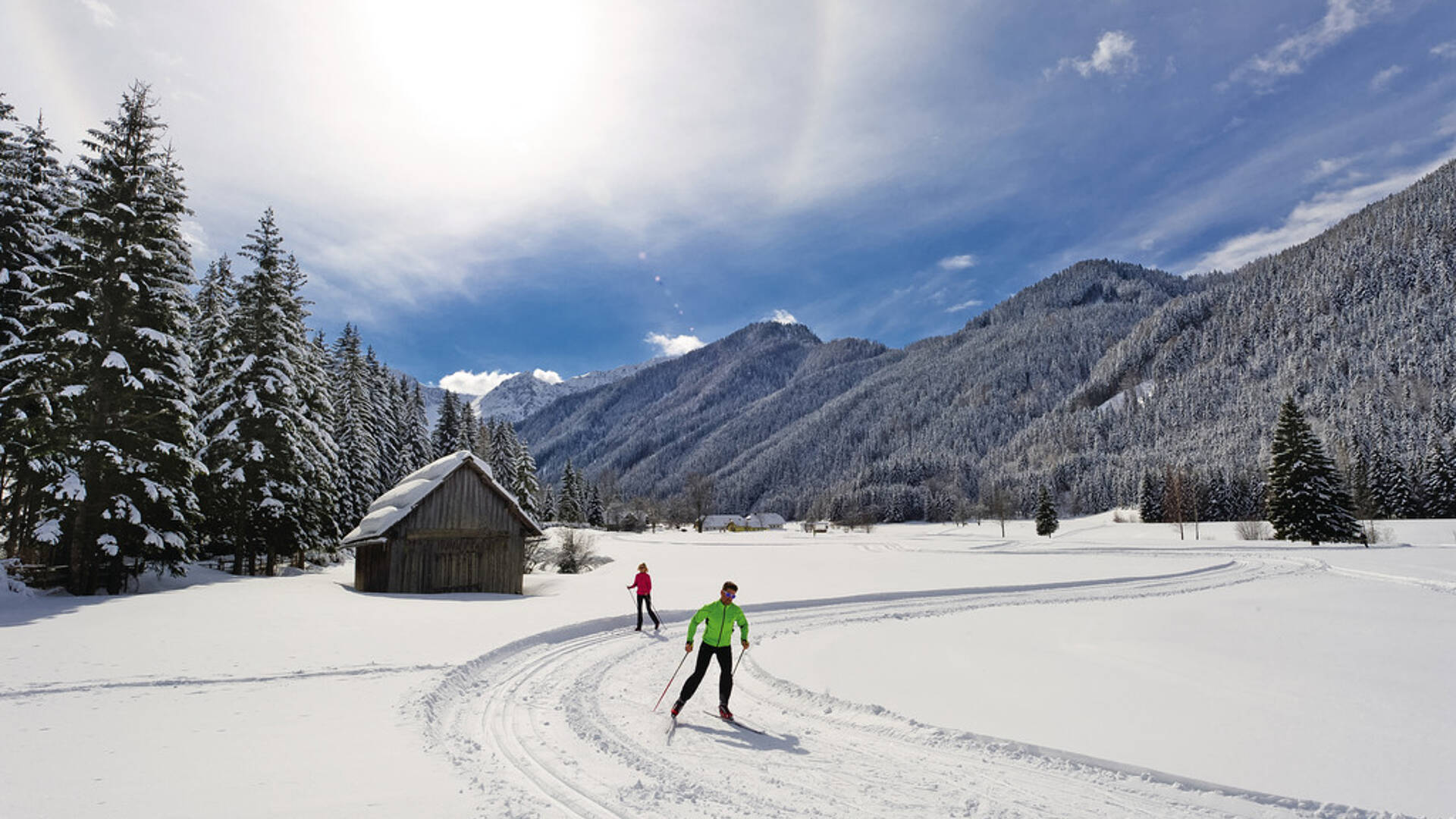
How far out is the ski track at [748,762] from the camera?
20.2ft

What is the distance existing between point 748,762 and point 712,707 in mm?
2571

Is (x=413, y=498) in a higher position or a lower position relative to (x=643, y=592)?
higher

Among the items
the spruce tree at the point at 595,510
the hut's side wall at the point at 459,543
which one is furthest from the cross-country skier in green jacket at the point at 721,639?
the spruce tree at the point at 595,510

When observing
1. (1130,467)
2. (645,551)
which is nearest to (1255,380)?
(1130,467)

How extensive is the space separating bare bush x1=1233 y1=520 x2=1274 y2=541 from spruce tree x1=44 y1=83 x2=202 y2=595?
69155 mm

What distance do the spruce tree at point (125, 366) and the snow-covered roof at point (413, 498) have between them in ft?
17.6

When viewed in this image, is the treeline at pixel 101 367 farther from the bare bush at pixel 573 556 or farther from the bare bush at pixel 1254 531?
the bare bush at pixel 1254 531

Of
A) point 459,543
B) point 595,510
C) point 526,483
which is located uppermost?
point 526,483

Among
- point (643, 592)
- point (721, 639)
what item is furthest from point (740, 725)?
point (643, 592)

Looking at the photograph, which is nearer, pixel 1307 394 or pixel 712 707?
pixel 712 707

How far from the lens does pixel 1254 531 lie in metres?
53.9

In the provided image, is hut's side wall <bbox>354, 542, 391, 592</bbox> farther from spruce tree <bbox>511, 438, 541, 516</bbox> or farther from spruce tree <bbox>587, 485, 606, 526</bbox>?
spruce tree <bbox>587, 485, 606, 526</bbox>

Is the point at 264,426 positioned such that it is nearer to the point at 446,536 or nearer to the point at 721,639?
the point at 446,536

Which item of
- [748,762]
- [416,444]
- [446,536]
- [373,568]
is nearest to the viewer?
[748,762]
